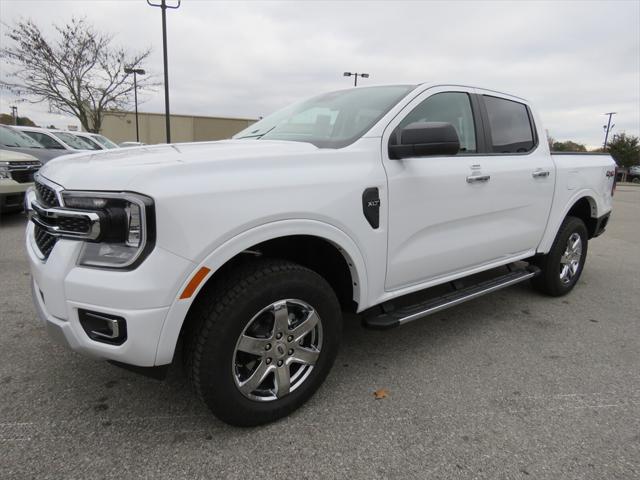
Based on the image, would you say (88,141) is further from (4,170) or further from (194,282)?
(194,282)

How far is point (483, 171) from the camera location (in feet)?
9.73

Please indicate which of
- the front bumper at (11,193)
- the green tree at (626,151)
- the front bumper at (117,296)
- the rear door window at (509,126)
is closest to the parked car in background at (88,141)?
the front bumper at (11,193)

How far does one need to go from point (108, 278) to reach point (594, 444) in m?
2.33

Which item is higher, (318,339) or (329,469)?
(318,339)

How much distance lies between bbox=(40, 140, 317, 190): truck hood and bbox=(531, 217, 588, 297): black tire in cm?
275

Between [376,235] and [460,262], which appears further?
[460,262]

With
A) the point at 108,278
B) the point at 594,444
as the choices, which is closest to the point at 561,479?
the point at 594,444

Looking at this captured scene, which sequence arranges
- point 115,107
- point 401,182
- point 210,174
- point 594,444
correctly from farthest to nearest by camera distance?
point 115,107, point 401,182, point 594,444, point 210,174

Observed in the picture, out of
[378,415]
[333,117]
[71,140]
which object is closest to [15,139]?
[71,140]

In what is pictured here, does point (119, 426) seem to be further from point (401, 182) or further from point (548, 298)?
point (548, 298)

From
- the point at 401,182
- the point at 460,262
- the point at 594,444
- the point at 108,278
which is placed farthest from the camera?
the point at 460,262

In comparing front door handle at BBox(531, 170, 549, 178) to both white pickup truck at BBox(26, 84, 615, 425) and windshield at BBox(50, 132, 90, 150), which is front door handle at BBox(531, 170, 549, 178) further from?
windshield at BBox(50, 132, 90, 150)

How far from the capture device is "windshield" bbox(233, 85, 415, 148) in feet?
8.36

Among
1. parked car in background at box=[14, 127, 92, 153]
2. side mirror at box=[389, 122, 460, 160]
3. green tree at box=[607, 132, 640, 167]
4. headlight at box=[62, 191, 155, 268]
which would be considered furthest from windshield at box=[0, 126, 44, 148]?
green tree at box=[607, 132, 640, 167]
